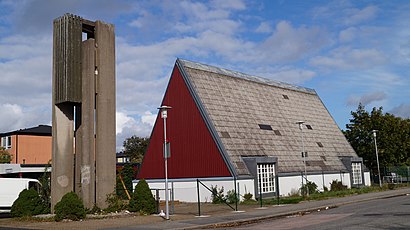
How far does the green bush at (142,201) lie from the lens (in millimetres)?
24734

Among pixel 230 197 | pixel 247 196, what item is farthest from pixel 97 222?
pixel 247 196

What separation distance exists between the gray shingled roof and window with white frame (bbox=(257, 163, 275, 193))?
1.03m

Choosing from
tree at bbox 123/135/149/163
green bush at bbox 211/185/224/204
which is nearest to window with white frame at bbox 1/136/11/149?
tree at bbox 123/135/149/163

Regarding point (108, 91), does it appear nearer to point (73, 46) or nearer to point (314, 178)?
point (73, 46)

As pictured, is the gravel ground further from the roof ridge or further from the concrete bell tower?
the roof ridge

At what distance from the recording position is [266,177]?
35.7 meters

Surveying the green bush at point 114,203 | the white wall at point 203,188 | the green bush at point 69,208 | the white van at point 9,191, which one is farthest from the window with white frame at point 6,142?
the green bush at point 69,208

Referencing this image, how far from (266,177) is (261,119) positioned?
22.6 ft

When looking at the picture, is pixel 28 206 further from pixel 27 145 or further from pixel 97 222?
pixel 27 145

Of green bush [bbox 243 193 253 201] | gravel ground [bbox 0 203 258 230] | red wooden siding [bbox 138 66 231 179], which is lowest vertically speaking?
gravel ground [bbox 0 203 258 230]

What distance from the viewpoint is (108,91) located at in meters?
26.3

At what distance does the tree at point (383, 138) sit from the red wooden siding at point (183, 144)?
3140cm

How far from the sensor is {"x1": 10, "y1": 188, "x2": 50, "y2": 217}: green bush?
2391 cm

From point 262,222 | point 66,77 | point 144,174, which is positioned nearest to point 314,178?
point 144,174
